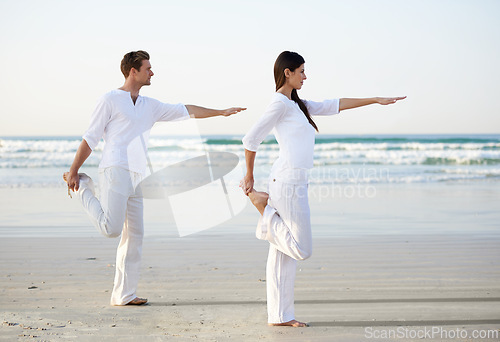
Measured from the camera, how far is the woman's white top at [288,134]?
3.71 meters

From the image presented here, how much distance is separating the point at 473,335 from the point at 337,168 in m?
16.3

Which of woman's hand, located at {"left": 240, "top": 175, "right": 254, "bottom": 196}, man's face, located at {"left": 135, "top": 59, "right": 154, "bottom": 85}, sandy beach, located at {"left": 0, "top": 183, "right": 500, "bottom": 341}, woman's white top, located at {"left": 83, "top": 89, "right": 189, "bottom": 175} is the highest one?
man's face, located at {"left": 135, "top": 59, "right": 154, "bottom": 85}

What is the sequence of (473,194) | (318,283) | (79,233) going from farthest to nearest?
1. (473,194)
2. (79,233)
3. (318,283)

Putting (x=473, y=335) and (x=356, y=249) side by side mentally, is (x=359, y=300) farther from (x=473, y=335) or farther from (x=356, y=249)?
(x=356, y=249)

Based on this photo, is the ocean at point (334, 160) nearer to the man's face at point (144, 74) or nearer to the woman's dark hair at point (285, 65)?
the man's face at point (144, 74)

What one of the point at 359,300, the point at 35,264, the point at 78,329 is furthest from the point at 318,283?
the point at 35,264

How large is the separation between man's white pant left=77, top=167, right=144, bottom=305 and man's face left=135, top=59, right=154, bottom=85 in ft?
2.14

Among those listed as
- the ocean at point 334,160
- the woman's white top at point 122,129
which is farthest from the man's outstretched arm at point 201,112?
the ocean at point 334,160

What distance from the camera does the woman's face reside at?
3758 millimetres

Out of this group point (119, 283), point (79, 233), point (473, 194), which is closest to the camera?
point (119, 283)

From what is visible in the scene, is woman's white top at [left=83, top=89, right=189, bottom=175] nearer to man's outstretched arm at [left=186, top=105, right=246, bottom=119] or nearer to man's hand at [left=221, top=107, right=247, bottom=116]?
man's outstretched arm at [left=186, top=105, right=246, bottom=119]

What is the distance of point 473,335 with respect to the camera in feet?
12.1

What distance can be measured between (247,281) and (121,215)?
1.44m

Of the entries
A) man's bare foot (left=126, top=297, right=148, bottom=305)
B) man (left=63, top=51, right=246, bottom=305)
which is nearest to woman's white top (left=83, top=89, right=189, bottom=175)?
man (left=63, top=51, right=246, bottom=305)
